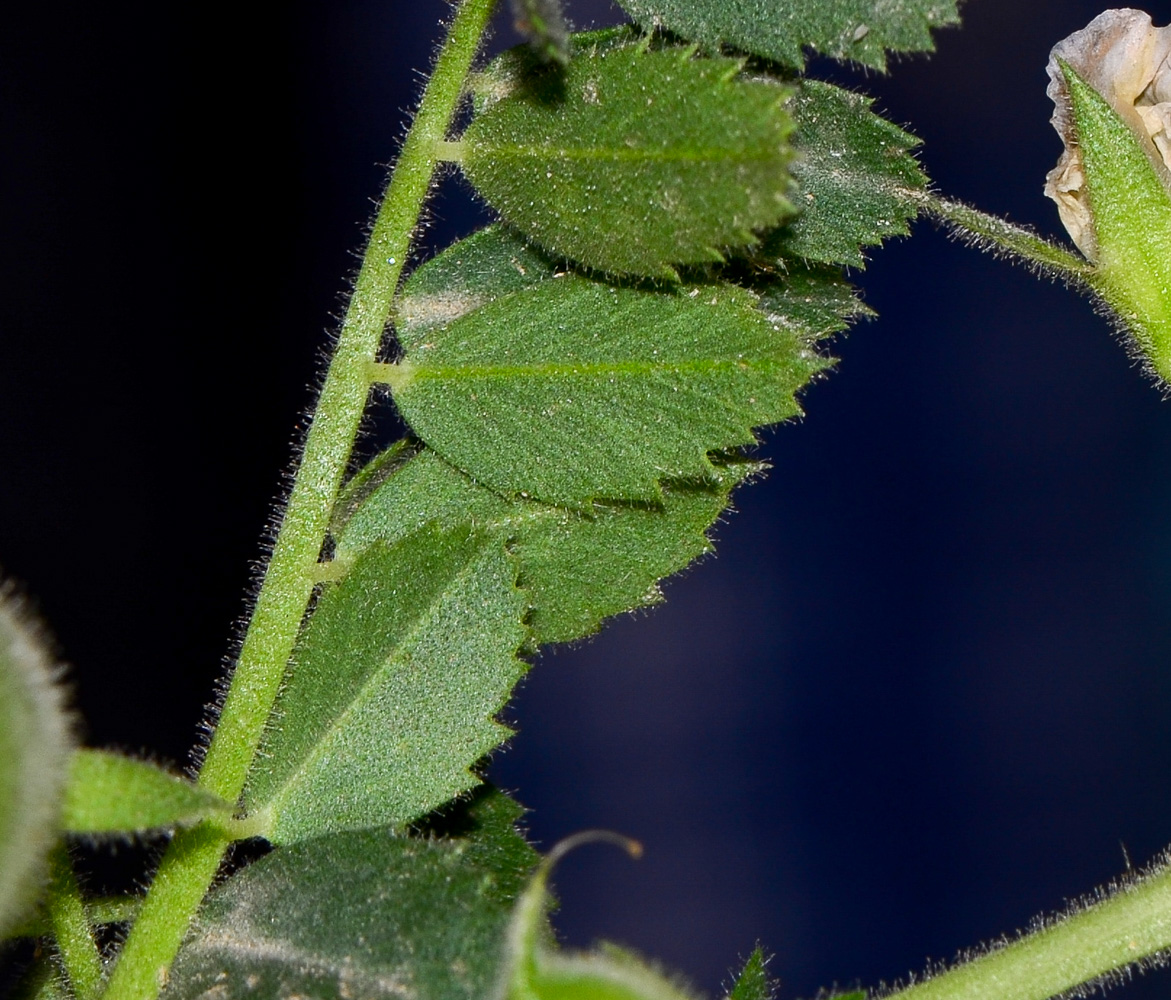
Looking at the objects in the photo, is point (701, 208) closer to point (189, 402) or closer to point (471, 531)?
point (471, 531)

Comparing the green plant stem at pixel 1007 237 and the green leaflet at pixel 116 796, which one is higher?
the green plant stem at pixel 1007 237

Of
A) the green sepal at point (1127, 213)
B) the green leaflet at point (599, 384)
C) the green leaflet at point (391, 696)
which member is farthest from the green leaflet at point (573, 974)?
the green sepal at point (1127, 213)

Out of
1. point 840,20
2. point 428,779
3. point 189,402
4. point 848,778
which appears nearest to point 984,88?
point 848,778

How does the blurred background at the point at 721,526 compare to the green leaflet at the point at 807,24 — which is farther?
the blurred background at the point at 721,526

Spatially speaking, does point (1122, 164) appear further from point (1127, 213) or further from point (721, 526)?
point (721, 526)

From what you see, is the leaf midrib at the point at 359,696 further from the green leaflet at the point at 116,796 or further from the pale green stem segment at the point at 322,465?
the green leaflet at the point at 116,796

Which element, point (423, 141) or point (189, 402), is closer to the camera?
point (423, 141)

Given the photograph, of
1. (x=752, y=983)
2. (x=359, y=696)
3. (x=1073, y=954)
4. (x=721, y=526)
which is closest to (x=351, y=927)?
(x=359, y=696)
